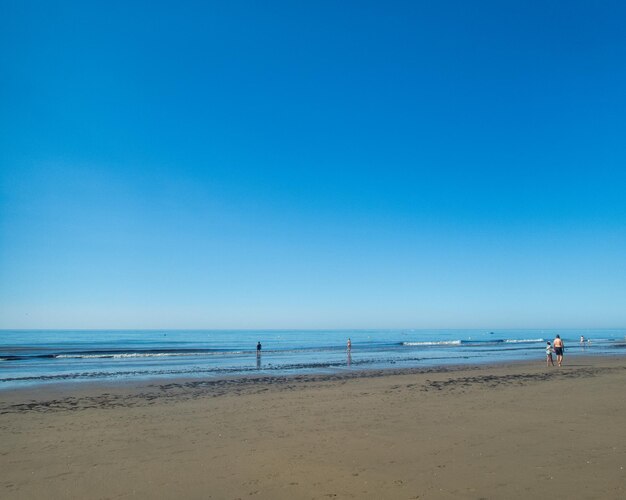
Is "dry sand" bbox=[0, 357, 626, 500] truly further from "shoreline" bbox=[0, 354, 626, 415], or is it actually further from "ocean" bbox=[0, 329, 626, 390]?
"ocean" bbox=[0, 329, 626, 390]

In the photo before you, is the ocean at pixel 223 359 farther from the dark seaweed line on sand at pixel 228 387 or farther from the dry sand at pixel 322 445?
the dry sand at pixel 322 445

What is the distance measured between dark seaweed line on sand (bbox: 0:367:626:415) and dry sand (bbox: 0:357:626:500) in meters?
0.24


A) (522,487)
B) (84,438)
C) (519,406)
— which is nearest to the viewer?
(522,487)

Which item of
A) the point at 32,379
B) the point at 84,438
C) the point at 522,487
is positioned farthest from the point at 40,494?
the point at 32,379

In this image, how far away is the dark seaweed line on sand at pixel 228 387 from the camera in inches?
623

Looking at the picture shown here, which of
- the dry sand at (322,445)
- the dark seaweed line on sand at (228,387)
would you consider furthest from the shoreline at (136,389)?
the dry sand at (322,445)

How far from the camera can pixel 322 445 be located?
945 cm

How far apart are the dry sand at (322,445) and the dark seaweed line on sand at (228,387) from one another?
241 millimetres

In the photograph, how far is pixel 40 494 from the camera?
7.04 metres

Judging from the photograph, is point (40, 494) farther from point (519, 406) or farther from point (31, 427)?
point (519, 406)

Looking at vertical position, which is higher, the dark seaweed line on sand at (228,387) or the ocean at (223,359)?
the dark seaweed line on sand at (228,387)

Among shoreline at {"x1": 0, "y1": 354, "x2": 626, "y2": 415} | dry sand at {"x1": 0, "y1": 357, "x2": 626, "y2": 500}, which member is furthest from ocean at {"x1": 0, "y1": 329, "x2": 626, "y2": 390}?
dry sand at {"x1": 0, "y1": 357, "x2": 626, "y2": 500}

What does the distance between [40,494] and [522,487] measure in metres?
7.83

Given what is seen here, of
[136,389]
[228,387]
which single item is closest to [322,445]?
[228,387]
